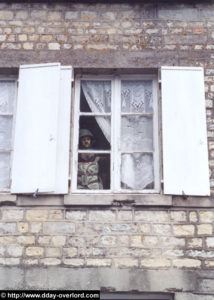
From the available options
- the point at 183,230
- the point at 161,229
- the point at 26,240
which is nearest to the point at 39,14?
the point at 26,240

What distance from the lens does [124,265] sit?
13.4 ft

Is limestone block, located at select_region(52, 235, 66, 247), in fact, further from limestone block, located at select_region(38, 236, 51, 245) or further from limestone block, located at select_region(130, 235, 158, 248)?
limestone block, located at select_region(130, 235, 158, 248)

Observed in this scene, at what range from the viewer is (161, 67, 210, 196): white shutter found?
4.28 m

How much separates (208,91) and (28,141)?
2043 millimetres

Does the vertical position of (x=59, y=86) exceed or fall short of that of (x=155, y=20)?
it falls short

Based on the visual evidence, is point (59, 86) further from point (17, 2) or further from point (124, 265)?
point (124, 265)

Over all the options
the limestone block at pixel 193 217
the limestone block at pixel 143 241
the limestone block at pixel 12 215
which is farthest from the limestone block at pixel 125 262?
the limestone block at pixel 12 215

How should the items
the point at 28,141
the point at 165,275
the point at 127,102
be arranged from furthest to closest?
the point at 127,102
the point at 28,141
the point at 165,275

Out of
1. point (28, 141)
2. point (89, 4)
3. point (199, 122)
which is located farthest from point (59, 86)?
point (199, 122)

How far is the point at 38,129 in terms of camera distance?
4.45 metres

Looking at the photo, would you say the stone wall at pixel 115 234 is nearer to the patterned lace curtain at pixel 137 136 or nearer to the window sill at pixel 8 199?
the window sill at pixel 8 199

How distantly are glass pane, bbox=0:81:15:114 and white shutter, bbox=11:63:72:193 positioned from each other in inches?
9.9

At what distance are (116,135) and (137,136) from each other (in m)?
0.24

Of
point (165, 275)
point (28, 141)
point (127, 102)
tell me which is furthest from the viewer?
point (127, 102)
